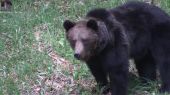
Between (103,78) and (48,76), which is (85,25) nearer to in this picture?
(103,78)

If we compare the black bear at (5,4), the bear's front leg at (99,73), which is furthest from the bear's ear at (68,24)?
the black bear at (5,4)

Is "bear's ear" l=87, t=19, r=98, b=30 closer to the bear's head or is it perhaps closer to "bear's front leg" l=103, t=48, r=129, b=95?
the bear's head

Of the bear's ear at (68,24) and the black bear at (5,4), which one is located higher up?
the bear's ear at (68,24)

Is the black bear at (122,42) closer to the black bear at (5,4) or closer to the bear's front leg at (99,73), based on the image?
the bear's front leg at (99,73)

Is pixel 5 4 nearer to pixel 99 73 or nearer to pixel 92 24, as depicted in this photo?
pixel 99 73

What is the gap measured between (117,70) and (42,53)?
2248 mm

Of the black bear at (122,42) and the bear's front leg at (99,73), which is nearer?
the black bear at (122,42)

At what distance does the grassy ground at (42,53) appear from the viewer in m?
8.15

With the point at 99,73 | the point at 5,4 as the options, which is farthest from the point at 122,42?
the point at 5,4

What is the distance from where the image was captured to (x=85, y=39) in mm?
7000

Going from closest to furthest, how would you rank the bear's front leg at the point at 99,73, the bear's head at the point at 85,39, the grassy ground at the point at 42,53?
1. the bear's head at the point at 85,39
2. the bear's front leg at the point at 99,73
3. the grassy ground at the point at 42,53

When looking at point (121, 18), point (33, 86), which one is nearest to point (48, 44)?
point (33, 86)

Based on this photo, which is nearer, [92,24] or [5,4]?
[92,24]

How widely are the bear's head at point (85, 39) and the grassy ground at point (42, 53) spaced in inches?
44.6
